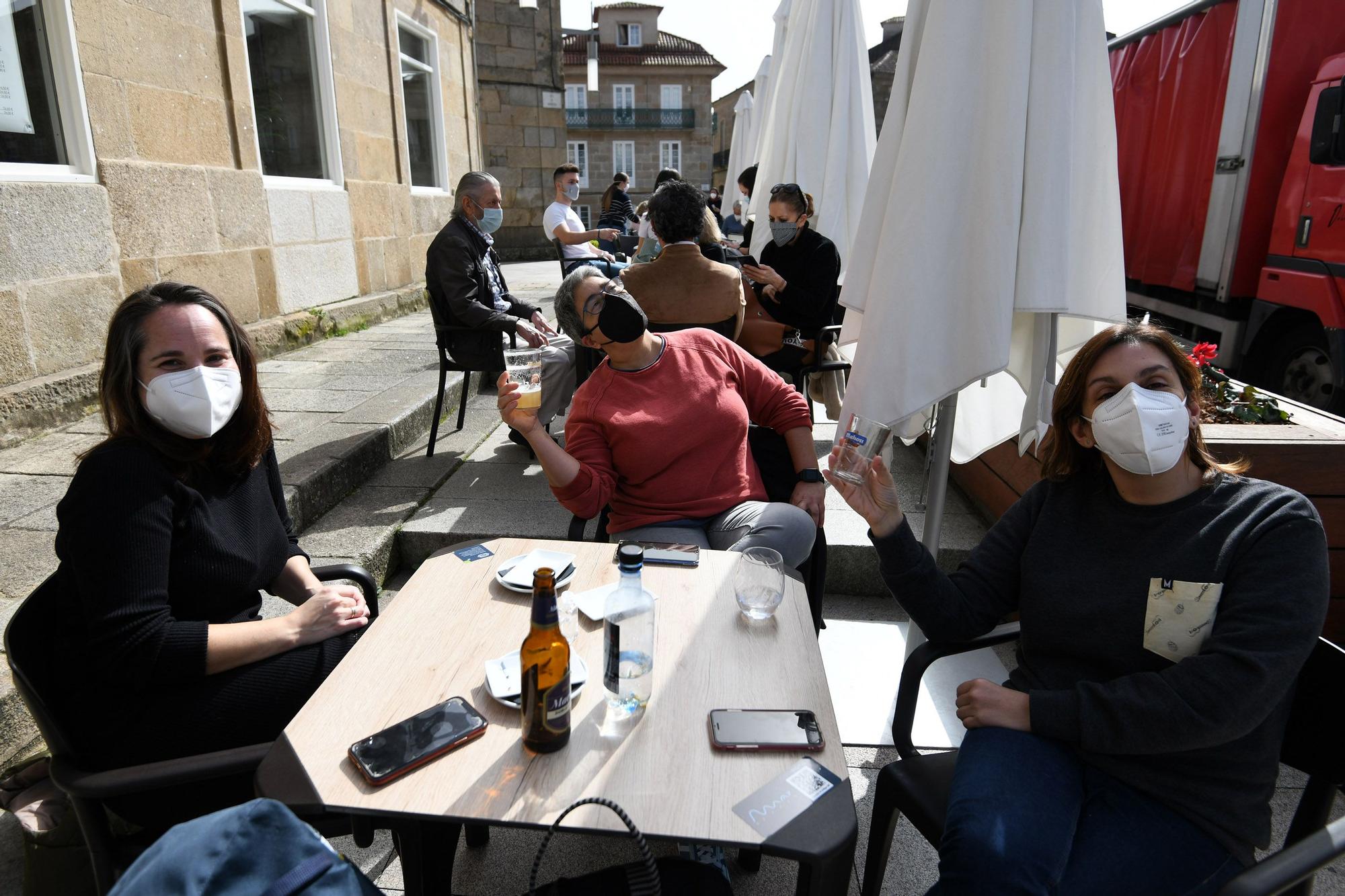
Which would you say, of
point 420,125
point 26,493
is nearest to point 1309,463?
point 26,493

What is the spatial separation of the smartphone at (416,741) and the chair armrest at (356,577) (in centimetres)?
81

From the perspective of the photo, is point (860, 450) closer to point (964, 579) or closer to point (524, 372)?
point (964, 579)

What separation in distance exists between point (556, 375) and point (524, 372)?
1945 millimetres

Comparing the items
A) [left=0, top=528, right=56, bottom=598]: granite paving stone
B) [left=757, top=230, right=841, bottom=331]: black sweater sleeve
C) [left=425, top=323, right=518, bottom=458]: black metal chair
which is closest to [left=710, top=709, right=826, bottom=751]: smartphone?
[left=0, top=528, right=56, bottom=598]: granite paving stone

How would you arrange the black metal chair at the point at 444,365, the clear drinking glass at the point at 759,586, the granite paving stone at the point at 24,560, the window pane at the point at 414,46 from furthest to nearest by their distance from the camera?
the window pane at the point at 414,46
the black metal chair at the point at 444,365
the granite paving stone at the point at 24,560
the clear drinking glass at the point at 759,586

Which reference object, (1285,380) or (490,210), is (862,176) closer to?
(490,210)

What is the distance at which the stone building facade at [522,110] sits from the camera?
14992mm

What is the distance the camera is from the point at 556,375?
409cm

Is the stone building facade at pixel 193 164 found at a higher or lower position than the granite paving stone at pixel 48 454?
higher

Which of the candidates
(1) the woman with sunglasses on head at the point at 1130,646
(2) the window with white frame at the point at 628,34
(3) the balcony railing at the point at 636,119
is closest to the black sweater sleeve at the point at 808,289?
(1) the woman with sunglasses on head at the point at 1130,646

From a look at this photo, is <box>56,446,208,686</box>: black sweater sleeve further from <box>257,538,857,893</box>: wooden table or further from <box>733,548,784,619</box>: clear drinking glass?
<box>733,548,784,619</box>: clear drinking glass

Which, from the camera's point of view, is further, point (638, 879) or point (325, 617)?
point (325, 617)

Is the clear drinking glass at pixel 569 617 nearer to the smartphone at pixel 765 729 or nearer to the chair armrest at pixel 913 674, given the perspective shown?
the smartphone at pixel 765 729

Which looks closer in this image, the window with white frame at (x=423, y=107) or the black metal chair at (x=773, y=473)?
the black metal chair at (x=773, y=473)
